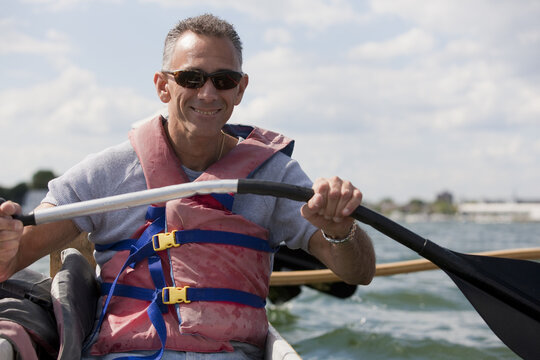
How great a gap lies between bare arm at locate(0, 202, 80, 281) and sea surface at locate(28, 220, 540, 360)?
147 inches

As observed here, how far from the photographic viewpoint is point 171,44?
263cm

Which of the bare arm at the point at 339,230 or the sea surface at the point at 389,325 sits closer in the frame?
the bare arm at the point at 339,230

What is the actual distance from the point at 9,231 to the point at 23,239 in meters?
0.21

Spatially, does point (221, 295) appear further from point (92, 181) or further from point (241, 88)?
point (241, 88)

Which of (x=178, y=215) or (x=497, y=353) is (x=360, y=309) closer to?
(x=497, y=353)

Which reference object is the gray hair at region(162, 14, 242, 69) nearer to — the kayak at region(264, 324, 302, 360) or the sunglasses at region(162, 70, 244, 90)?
the sunglasses at region(162, 70, 244, 90)

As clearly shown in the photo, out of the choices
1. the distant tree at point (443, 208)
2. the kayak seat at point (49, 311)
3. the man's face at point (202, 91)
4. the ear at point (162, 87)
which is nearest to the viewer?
the kayak seat at point (49, 311)

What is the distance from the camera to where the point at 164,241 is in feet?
7.95

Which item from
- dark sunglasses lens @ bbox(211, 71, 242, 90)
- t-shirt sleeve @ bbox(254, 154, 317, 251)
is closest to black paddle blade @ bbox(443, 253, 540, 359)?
t-shirt sleeve @ bbox(254, 154, 317, 251)

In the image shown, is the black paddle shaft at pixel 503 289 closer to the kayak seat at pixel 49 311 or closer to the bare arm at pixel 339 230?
the bare arm at pixel 339 230

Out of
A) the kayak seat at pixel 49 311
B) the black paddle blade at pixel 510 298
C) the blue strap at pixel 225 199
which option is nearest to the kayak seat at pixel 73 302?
the kayak seat at pixel 49 311

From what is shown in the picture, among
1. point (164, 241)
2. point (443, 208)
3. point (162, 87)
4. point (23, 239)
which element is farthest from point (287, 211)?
point (443, 208)

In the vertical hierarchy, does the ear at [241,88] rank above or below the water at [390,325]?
above

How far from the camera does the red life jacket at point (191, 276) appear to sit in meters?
2.34
